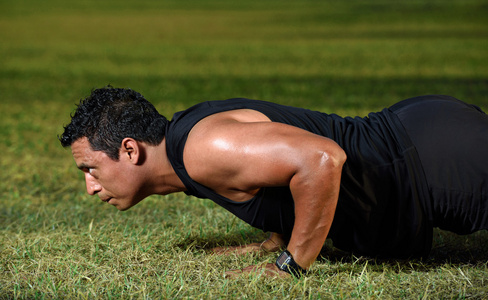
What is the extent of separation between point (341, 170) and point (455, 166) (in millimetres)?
602

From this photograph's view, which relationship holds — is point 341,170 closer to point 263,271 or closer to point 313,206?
point 313,206

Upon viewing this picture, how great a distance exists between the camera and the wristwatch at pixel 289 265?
3064mm

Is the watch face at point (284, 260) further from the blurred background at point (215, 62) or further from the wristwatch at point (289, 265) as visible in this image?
the blurred background at point (215, 62)

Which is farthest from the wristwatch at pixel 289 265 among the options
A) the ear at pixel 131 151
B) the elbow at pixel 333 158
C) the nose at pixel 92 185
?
the nose at pixel 92 185

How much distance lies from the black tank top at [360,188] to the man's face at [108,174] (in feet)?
0.76

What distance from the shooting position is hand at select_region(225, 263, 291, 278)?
3.09 m

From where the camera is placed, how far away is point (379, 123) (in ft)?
11.1

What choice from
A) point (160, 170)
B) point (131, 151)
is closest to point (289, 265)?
point (160, 170)

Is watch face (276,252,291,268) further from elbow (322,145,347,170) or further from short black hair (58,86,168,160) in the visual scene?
short black hair (58,86,168,160)

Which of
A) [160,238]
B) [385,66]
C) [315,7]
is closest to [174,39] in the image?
[385,66]

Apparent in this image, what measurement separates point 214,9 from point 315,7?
577 cm

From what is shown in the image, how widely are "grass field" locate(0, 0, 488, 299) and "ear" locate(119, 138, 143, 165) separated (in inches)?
22.9

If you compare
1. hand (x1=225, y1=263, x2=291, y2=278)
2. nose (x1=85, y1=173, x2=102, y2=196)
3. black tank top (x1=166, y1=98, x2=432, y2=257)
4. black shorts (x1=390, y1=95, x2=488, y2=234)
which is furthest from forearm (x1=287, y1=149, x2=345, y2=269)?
nose (x1=85, y1=173, x2=102, y2=196)

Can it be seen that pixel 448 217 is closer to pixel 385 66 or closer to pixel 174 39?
pixel 385 66
